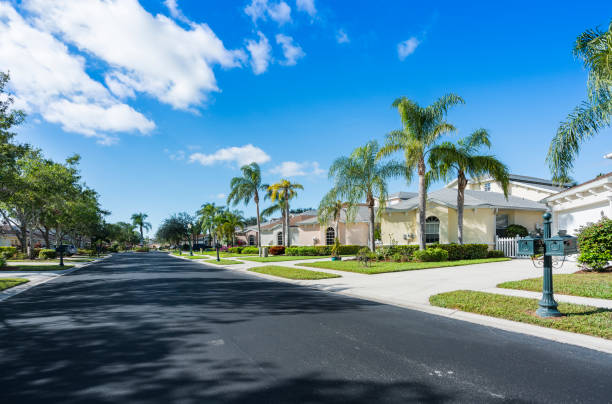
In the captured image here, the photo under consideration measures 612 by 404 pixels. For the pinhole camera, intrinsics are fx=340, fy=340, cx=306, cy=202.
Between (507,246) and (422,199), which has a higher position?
(422,199)

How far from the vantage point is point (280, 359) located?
465 cm

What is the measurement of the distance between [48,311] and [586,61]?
598 inches

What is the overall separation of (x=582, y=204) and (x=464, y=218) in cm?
804

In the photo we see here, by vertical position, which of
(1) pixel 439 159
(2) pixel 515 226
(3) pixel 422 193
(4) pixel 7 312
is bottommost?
(4) pixel 7 312

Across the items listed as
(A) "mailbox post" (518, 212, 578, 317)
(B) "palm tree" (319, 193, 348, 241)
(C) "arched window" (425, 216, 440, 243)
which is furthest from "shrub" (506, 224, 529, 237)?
(A) "mailbox post" (518, 212, 578, 317)

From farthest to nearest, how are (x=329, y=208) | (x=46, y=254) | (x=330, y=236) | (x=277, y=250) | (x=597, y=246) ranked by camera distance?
(x=330, y=236), (x=277, y=250), (x=46, y=254), (x=329, y=208), (x=597, y=246)


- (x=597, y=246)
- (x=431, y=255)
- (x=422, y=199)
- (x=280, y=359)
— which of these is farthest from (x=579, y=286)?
(x=422, y=199)

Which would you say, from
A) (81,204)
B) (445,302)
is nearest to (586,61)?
(445,302)

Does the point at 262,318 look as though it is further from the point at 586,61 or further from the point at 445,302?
the point at 586,61

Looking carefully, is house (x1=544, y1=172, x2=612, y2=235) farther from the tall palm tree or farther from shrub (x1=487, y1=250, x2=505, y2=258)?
the tall palm tree

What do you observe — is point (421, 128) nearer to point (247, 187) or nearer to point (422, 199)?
point (422, 199)

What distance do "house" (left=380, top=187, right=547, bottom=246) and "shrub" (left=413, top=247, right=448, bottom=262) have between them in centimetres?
501

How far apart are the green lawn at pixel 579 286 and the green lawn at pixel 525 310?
1564 mm

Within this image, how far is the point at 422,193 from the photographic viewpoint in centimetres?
1989
